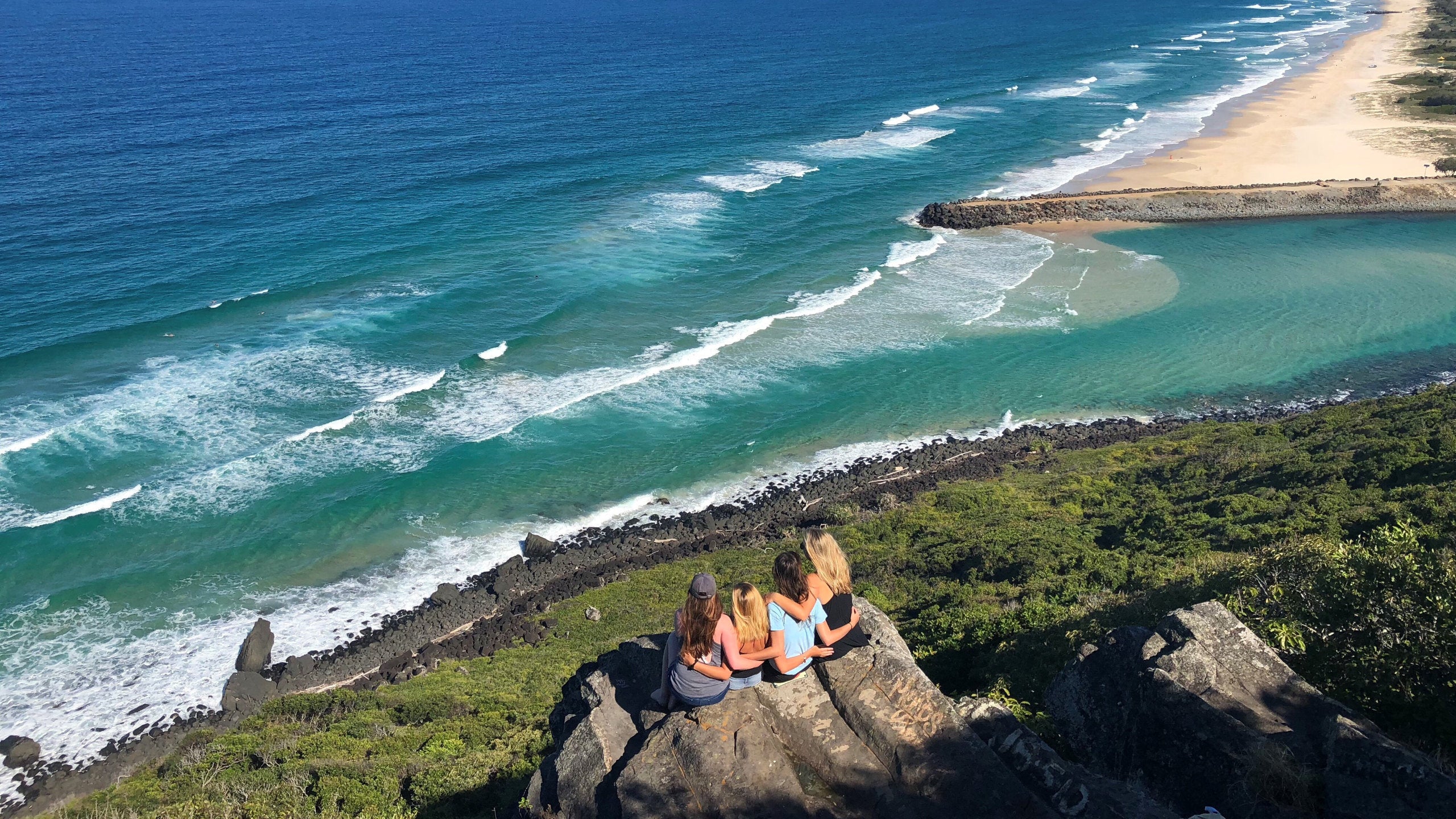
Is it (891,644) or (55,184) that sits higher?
(55,184)

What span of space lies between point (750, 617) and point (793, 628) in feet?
1.72

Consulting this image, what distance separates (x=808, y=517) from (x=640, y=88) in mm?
65224

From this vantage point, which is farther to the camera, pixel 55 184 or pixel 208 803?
→ pixel 55 184

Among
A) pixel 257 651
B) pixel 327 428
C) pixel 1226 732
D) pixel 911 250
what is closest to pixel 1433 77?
pixel 911 250

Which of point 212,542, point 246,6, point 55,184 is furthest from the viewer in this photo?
point 246,6

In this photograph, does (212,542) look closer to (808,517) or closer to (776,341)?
(808,517)

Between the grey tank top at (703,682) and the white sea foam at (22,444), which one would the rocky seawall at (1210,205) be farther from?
the grey tank top at (703,682)

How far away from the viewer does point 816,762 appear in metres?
8.03

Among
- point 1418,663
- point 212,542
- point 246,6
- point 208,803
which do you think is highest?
point 246,6

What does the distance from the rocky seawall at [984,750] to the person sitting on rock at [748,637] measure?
0.59ft

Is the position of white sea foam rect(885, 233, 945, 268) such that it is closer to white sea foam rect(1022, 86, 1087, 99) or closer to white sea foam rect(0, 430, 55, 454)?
white sea foam rect(0, 430, 55, 454)

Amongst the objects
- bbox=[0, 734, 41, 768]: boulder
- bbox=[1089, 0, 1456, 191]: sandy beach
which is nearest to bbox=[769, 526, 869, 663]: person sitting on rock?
bbox=[0, 734, 41, 768]: boulder

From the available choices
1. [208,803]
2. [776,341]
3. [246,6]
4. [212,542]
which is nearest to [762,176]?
[776,341]

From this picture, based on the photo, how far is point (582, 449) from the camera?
29.0 meters
